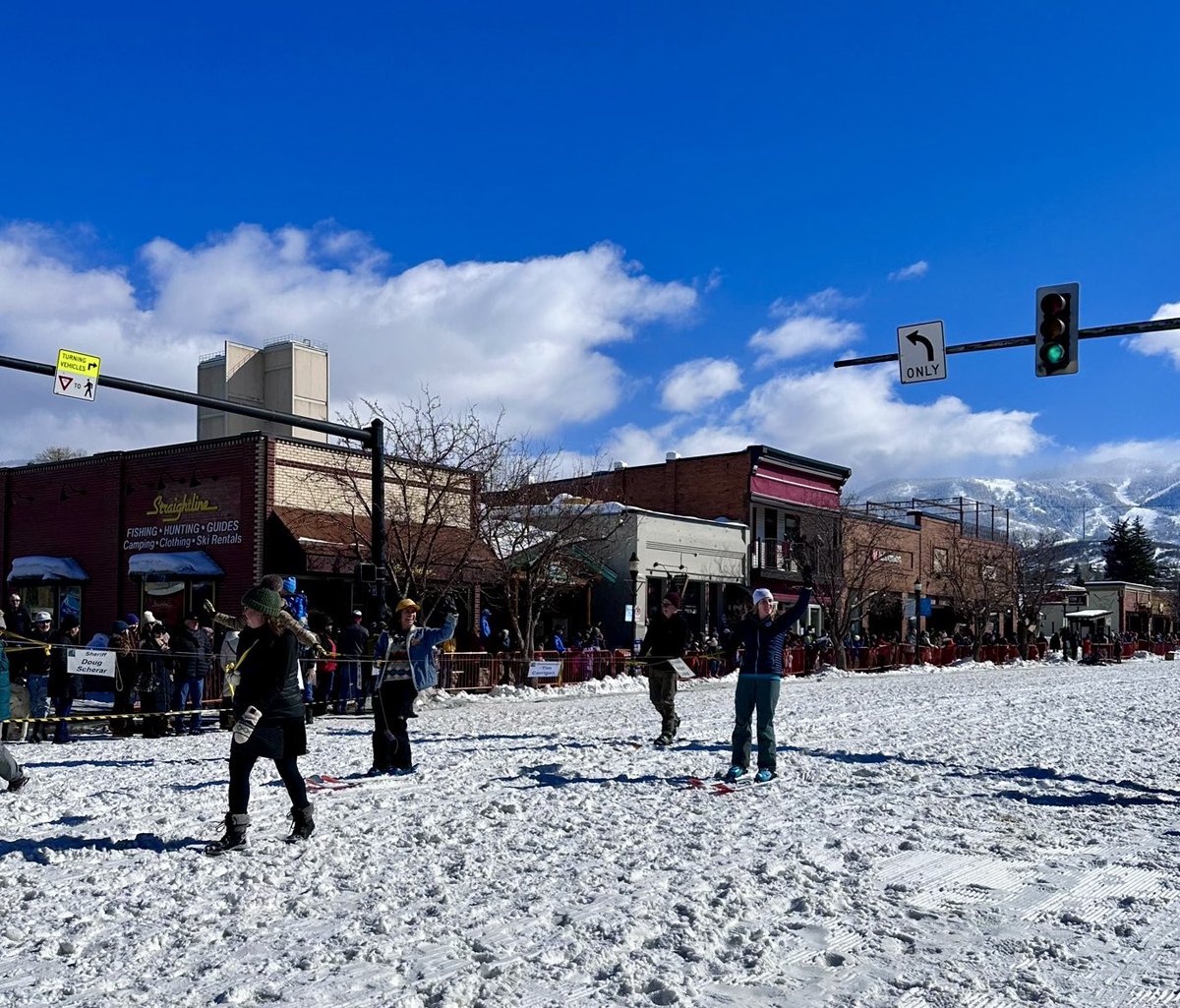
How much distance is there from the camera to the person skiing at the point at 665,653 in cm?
1308

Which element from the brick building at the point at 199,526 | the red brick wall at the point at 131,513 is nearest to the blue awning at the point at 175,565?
the brick building at the point at 199,526

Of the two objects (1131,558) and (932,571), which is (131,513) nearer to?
(932,571)

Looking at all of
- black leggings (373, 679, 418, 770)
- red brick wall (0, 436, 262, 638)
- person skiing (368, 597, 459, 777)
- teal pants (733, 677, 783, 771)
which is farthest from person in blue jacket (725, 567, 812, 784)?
red brick wall (0, 436, 262, 638)

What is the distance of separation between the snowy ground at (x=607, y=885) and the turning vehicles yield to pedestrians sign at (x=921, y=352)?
5090 mm

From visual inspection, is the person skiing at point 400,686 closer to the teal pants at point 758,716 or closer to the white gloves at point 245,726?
the teal pants at point 758,716

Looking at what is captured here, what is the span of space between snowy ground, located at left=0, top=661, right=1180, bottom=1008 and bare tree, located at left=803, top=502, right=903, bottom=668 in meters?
27.3

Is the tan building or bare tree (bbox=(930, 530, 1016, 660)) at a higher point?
the tan building

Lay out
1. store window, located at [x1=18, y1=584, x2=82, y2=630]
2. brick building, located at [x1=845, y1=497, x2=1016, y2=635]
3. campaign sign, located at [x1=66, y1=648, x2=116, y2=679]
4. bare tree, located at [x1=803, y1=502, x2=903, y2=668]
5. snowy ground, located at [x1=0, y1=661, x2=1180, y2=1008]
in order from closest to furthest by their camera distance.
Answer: snowy ground, located at [x1=0, y1=661, x2=1180, y2=1008] < campaign sign, located at [x1=66, y1=648, x2=116, y2=679] < store window, located at [x1=18, y1=584, x2=82, y2=630] < bare tree, located at [x1=803, y1=502, x2=903, y2=668] < brick building, located at [x1=845, y1=497, x2=1016, y2=635]

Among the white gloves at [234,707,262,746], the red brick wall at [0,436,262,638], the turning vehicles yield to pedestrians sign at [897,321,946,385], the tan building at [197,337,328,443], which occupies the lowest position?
the white gloves at [234,707,262,746]

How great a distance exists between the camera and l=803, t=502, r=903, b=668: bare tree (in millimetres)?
39906

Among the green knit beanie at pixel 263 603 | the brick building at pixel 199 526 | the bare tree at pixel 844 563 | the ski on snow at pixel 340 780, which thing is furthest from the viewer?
the bare tree at pixel 844 563

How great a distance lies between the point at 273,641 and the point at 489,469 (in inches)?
796

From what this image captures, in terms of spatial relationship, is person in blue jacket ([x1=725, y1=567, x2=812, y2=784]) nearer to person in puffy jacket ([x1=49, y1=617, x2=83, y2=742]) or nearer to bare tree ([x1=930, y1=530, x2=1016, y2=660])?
person in puffy jacket ([x1=49, y1=617, x2=83, y2=742])

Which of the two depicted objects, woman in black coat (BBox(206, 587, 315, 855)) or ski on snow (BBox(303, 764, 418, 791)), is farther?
ski on snow (BBox(303, 764, 418, 791))
